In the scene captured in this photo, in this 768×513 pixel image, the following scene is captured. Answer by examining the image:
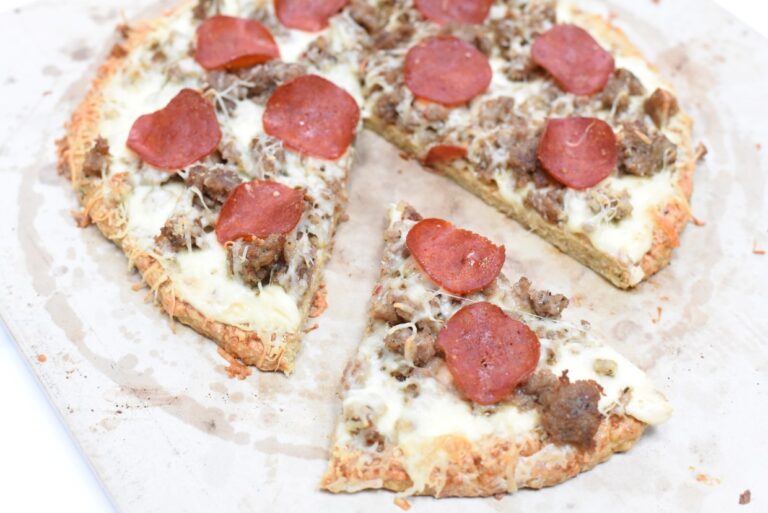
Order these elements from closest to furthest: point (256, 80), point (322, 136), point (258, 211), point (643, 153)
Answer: point (258, 211)
point (643, 153)
point (322, 136)
point (256, 80)

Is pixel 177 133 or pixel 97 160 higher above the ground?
pixel 177 133

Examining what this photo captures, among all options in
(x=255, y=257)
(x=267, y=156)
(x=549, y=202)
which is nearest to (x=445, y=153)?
(x=549, y=202)

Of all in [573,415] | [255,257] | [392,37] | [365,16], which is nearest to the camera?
[573,415]

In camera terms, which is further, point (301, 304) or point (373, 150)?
point (373, 150)

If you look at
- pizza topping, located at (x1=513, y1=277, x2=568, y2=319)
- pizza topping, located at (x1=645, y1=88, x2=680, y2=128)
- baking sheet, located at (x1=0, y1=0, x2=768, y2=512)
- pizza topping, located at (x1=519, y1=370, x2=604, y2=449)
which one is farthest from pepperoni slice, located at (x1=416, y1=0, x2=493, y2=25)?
pizza topping, located at (x1=519, y1=370, x2=604, y2=449)

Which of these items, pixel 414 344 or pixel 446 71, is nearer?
pixel 414 344

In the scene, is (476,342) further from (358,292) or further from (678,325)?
(678,325)

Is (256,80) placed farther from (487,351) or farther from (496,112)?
(487,351)


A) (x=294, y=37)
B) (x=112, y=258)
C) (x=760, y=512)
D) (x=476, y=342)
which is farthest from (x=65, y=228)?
(x=760, y=512)
